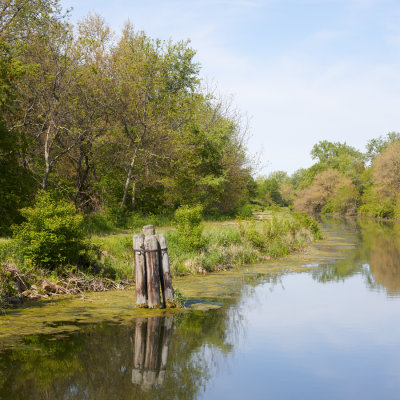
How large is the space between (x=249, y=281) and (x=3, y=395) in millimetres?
10921

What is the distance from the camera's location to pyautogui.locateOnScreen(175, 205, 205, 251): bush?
18578 millimetres

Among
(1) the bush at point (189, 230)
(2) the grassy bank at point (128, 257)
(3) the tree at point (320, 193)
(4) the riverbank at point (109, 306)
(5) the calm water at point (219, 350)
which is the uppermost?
(3) the tree at point (320, 193)

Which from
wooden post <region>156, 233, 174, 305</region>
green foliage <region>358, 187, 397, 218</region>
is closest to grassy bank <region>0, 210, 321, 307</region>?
wooden post <region>156, 233, 174, 305</region>

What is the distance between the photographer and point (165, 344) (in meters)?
10.1

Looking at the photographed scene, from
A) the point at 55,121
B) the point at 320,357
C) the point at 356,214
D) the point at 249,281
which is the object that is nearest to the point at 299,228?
the point at 249,281

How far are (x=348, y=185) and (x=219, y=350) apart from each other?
82632mm

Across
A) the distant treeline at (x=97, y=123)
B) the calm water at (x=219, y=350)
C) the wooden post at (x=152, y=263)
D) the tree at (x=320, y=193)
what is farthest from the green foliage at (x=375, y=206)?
the wooden post at (x=152, y=263)

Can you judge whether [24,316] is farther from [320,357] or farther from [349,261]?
[349,261]

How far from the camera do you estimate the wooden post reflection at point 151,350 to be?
324 inches

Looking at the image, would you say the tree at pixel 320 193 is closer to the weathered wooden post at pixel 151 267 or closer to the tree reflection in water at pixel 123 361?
the weathered wooden post at pixel 151 267

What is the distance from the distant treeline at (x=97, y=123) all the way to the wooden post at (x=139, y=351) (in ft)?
29.0

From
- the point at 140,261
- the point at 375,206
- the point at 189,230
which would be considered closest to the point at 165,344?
the point at 140,261

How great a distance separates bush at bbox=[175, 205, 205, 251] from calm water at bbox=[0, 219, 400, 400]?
294 cm

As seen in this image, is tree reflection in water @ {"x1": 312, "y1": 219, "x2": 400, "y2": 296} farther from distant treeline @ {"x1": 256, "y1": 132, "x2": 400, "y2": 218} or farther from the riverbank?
distant treeline @ {"x1": 256, "y1": 132, "x2": 400, "y2": 218}
